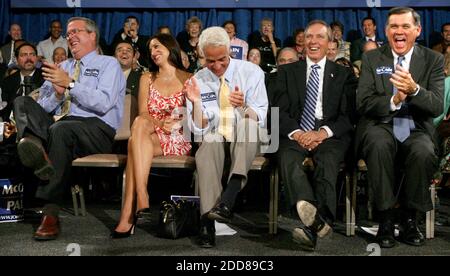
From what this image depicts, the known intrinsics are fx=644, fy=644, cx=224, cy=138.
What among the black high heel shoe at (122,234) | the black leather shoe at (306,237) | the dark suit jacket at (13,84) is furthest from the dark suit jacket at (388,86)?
the dark suit jacket at (13,84)

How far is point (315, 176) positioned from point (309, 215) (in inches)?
12.2

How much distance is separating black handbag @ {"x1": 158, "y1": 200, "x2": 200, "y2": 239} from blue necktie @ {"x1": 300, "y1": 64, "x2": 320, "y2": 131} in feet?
2.71

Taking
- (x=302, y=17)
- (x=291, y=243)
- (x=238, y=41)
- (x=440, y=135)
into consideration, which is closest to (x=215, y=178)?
(x=291, y=243)

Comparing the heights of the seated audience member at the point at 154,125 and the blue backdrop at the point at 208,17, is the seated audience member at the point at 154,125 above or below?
below

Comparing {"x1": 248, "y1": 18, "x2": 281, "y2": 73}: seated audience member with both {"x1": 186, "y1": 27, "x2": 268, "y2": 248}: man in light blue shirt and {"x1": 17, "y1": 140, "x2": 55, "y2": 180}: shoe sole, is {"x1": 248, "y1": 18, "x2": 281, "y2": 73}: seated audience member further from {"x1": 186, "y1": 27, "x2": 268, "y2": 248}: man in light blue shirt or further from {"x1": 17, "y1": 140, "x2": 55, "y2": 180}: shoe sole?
{"x1": 17, "y1": 140, "x2": 55, "y2": 180}: shoe sole

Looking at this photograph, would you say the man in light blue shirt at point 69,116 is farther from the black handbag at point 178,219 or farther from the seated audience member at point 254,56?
the seated audience member at point 254,56

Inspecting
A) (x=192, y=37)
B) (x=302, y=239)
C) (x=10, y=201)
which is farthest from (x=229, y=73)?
(x=192, y=37)

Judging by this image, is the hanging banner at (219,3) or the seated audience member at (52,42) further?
the seated audience member at (52,42)

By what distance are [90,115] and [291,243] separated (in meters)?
1.55

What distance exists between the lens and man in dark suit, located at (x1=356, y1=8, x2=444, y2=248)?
133 inches

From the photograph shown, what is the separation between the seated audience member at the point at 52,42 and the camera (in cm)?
784

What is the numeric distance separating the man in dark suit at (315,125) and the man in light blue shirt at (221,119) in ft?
0.60

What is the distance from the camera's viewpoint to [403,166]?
3541 mm

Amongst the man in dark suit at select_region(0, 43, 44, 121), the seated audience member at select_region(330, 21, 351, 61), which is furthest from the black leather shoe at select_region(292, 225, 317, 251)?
the seated audience member at select_region(330, 21, 351, 61)
